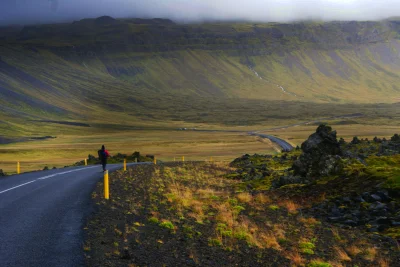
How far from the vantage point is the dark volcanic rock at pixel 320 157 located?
3059 cm

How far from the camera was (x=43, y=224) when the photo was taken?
1507 cm

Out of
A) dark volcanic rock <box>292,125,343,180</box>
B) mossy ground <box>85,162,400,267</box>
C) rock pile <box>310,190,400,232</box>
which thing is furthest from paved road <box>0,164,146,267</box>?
dark volcanic rock <box>292,125,343,180</box>

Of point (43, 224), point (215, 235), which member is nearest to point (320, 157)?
point (215, 235)

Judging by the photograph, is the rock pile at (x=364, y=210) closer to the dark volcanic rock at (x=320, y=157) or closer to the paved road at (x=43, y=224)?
the dark volcanic rock at (x=320, y=157)

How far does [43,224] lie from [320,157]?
22.7 meters

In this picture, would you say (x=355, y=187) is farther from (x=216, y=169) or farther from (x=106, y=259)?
(x=216, y=169)

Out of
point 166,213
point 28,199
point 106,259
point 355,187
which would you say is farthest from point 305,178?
point 106,259

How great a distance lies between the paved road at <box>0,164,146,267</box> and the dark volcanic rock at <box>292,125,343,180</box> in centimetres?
1463

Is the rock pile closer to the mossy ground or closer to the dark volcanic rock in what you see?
the mossy ground

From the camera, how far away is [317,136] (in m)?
35.0

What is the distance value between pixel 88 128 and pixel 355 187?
179m

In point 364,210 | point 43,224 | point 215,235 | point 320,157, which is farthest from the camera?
point 320,157

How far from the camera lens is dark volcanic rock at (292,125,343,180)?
30.6 m

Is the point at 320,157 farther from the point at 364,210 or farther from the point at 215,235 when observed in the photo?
the point at 215,235
